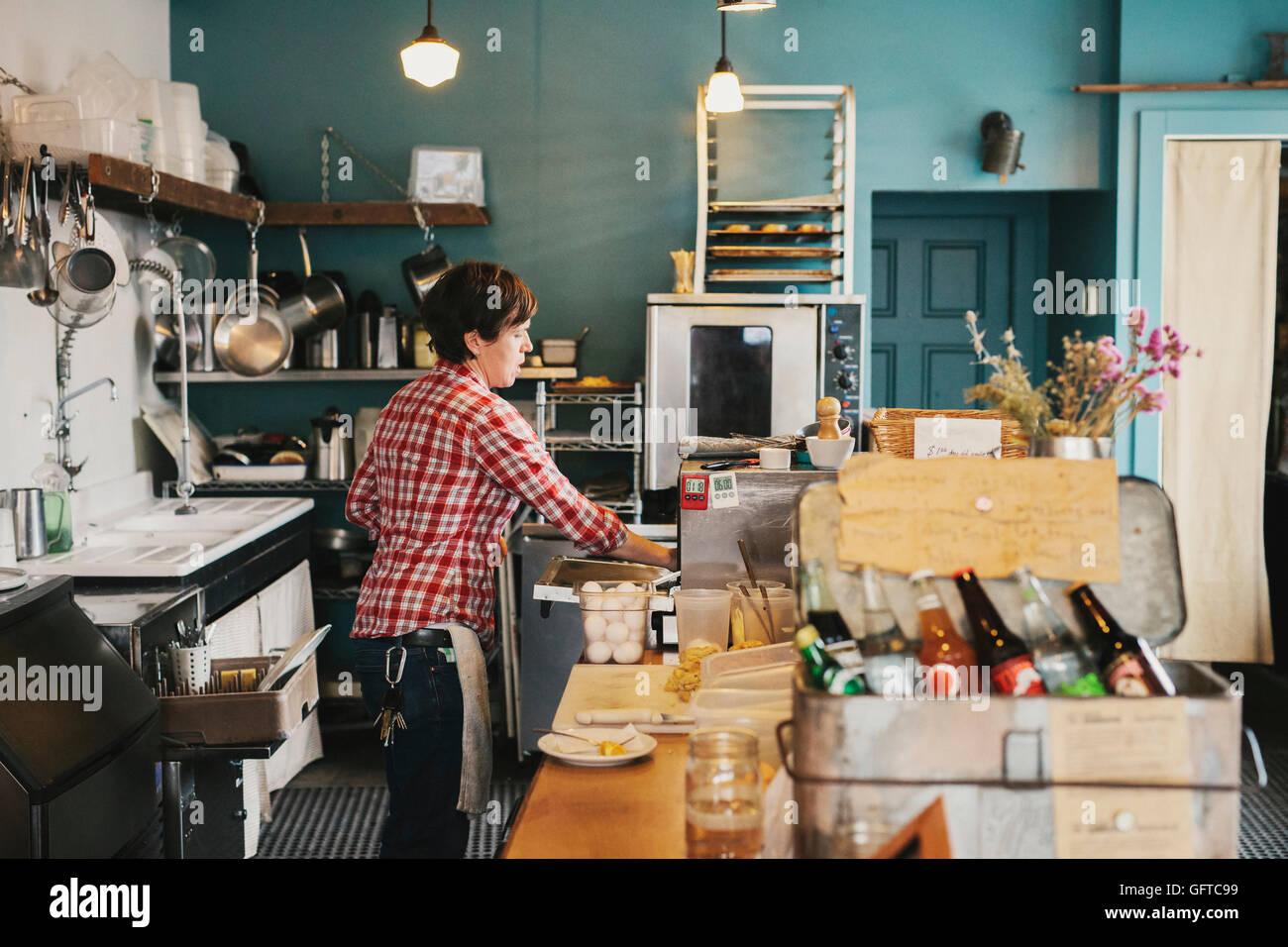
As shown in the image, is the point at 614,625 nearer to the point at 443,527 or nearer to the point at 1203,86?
the point at 443,527

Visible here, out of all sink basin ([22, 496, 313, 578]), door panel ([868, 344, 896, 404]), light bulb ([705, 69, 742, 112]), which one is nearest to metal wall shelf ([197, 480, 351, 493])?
sink basin ([22, 496, 313, 578])

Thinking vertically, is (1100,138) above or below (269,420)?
above

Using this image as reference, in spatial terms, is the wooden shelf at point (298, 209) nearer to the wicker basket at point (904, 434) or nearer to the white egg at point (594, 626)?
the white egg at point (594, 626)

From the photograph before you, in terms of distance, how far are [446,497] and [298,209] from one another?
2.70m

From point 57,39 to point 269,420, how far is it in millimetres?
1685

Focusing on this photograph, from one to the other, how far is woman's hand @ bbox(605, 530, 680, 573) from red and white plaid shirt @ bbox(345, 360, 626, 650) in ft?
0.47

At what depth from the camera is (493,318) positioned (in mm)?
2305

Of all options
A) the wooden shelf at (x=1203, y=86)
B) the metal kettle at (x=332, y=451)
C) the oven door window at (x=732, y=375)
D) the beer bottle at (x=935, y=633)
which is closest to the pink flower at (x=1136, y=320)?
the beer bottle at (x=935, y=633)

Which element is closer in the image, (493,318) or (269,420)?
(493,318)

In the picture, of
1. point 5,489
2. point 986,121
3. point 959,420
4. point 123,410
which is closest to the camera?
point 959,420

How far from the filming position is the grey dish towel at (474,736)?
2.27 meters

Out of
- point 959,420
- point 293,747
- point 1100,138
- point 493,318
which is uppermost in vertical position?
point 1100,138

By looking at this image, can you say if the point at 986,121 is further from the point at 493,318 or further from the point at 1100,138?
the point at 493,318
